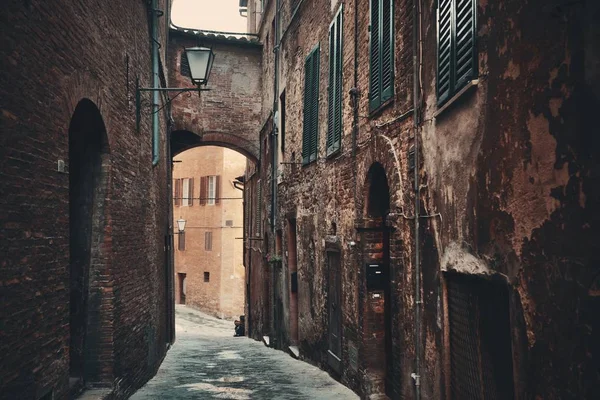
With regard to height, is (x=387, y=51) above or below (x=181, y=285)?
above

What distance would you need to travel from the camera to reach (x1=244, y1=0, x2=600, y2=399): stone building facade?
313 cm

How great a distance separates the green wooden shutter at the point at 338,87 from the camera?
900cm

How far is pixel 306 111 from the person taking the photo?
11484 millimetres

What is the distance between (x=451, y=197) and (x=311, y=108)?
6.35 metres

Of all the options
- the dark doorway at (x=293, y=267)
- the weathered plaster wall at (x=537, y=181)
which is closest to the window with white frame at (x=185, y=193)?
the dark doorway at (x=293, y=267)

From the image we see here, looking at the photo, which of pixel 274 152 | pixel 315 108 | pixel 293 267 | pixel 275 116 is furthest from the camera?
pixel 274 152

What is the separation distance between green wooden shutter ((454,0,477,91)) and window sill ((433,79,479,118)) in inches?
2.0

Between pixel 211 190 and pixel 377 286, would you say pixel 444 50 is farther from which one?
pixel 211 190

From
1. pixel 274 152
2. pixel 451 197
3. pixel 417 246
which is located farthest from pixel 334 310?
pixel 274 152

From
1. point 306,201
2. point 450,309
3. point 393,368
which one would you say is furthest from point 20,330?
point 306,201

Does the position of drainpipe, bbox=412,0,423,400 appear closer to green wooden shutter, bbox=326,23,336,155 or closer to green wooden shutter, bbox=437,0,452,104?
green wooden shutter, bbox=437,0,452,104

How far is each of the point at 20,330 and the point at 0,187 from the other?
99cm

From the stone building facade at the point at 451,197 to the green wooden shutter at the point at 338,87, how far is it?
1.4 inches

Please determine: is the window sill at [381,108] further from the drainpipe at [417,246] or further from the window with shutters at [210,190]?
the window with shutters at [210,190]
